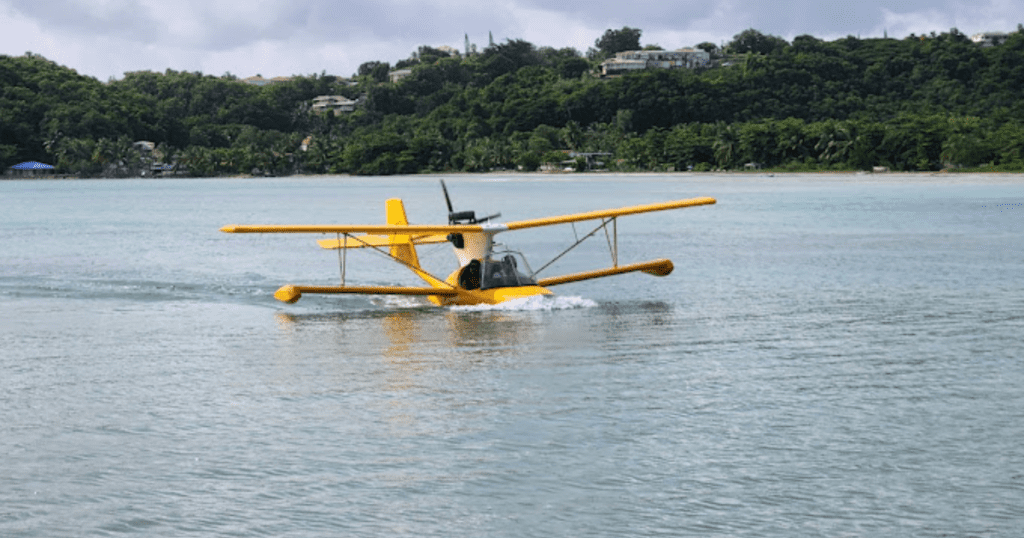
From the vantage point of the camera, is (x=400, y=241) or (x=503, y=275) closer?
(x=503, y=275)

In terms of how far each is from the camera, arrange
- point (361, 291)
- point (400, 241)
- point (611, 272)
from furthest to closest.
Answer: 1. point (400, 241)
2. point (611, 272)
3. point (361, 291)

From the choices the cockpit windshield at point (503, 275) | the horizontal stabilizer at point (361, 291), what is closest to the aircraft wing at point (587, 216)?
the cockpit windshield at point (503, 275)

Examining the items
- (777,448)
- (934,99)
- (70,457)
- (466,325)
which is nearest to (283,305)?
(466,325)

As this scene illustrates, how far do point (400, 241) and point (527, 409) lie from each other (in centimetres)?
1623

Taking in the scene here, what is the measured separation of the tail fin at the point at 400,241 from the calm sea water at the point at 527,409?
6.75 feet

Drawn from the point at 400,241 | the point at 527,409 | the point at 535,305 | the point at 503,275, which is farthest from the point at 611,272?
the point at 527,409

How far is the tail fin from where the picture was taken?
32.8m

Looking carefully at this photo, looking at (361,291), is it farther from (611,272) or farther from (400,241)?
(611,272)

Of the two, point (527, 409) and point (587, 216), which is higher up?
point (587, 216)

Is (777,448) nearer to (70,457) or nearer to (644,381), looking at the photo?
(644,381)

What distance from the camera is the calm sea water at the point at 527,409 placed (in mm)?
12531

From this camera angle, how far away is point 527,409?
17.1m

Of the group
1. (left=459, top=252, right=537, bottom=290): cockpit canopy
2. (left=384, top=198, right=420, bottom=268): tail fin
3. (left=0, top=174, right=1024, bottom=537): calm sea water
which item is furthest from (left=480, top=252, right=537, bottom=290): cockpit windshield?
(left=384, top=198, right=420, bottom=268): tail fin

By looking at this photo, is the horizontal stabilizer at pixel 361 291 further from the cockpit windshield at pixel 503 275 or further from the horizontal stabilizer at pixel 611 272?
the horizontal stabilizer at pixel 611 272
